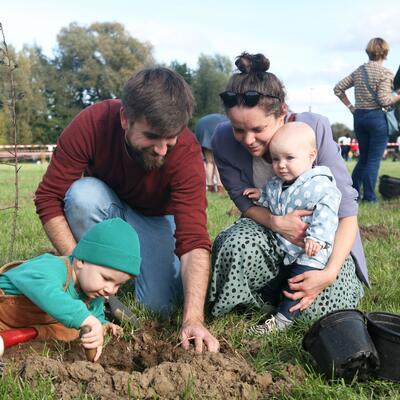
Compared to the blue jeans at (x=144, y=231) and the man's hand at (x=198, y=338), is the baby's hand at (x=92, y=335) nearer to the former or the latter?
the man's hand at (x=198, y=338)

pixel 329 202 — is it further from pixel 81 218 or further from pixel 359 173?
pixel 359 173

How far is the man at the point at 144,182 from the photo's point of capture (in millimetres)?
2994

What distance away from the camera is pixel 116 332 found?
3002 millimetres

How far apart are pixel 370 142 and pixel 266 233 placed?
206 inches

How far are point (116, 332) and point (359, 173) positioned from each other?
6099 mm

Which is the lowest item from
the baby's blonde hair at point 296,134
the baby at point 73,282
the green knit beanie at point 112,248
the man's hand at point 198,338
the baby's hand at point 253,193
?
the man's hand at point 198,338

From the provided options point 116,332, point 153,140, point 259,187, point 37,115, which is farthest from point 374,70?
point 37,115

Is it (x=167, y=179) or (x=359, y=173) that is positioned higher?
(x=167, y=179)

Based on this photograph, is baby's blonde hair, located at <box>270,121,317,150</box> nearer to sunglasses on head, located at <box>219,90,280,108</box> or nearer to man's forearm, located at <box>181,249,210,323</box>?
sunglasses on head, located at <box>219,90,280,108</box>

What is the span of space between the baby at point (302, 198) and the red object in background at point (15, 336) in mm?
1179

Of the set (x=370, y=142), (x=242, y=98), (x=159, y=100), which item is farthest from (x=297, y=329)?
(x=370, y=142)

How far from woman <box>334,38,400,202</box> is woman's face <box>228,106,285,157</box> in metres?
4.94

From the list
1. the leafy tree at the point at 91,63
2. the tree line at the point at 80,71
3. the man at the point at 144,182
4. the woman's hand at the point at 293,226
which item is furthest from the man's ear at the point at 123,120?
the leafy tree at the point at 91,63

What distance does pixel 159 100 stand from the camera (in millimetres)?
2922
